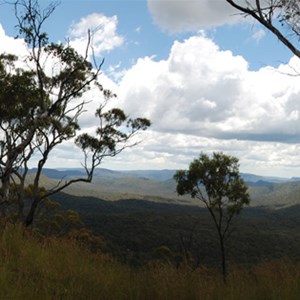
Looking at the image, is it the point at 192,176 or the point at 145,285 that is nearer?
the point at 145,285

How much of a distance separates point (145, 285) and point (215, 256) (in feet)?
345

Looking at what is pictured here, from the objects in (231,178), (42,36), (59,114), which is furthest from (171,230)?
(42,36)

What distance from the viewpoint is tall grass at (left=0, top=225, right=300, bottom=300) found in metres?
6.30

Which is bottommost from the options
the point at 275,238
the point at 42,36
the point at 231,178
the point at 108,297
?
the point at 275,238

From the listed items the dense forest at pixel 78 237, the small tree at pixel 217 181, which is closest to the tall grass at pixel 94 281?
the dense forest at pixel 78 237

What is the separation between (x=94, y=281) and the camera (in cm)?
716

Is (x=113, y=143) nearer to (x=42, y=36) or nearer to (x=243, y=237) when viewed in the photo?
(x=42, y=36)

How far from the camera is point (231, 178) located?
39688 millimetres

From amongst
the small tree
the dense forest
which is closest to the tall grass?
the dense forest

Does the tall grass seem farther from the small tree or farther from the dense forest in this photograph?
the small tree

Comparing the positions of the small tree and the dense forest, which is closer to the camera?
the dense forest

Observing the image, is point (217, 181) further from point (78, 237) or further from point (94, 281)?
point (94, 281)

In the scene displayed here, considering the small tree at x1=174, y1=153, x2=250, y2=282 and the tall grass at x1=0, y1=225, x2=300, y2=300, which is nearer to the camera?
the tall grass at x1=0, y1=225, x2=300, y2=300

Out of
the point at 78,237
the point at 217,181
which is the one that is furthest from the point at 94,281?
the point at 217,181
